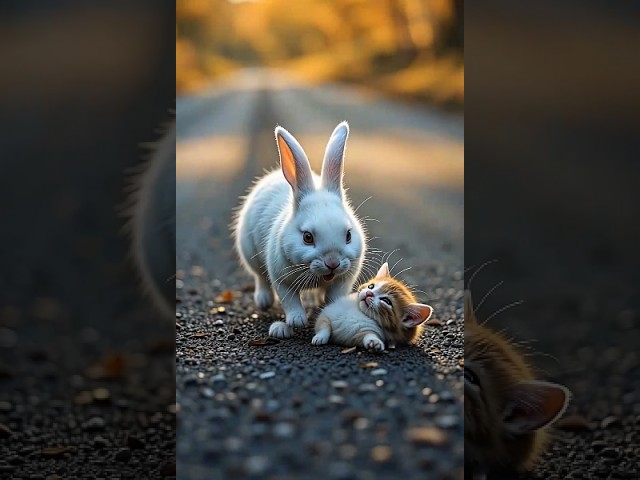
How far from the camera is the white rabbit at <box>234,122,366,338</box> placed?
7.29 feet

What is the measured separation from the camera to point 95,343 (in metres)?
4.30

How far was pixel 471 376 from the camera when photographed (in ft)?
7.66

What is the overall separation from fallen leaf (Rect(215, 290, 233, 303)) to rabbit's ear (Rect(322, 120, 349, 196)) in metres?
0.65

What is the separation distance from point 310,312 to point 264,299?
28 centimetres

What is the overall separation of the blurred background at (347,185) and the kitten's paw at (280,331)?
0.11 ft

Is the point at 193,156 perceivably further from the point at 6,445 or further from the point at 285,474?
the point at 6,445

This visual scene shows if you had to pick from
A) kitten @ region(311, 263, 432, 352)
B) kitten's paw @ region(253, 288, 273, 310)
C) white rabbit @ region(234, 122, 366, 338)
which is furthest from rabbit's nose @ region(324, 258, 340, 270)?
kitten's paw @ region(253, 288, 273, 310)

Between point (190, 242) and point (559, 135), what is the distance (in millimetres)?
1644

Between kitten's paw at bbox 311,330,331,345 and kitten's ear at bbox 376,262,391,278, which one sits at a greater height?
kitten's ear at bbox 376,262,391,278

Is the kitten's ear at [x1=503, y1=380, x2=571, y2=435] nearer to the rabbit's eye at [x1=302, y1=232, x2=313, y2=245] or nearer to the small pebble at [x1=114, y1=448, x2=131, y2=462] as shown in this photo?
the rabbit's eye at [x1=302, y1=232, x2=313, y2=245]

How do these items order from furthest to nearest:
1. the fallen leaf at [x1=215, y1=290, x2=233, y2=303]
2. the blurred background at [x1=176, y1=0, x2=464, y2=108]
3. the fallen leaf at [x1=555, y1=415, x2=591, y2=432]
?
1. the fallen leaf at [x1=555, y1=415, x2=591, y2=432]
2. the fallen leaf at [x1=215, y1=290, x2=233, y2=303]
3. the blurred background at [x1=176, y1=0, x2=464, y2=108]

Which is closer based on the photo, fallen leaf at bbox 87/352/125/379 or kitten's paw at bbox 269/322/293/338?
kitten's paw at bbox 269/322/293/338

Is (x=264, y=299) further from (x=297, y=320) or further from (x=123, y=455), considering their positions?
(x=123, y=455)

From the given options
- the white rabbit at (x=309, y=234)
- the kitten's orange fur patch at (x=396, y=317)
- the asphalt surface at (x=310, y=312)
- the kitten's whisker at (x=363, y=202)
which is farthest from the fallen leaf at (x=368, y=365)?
the kitten's whisker at (x=363, y=202)
